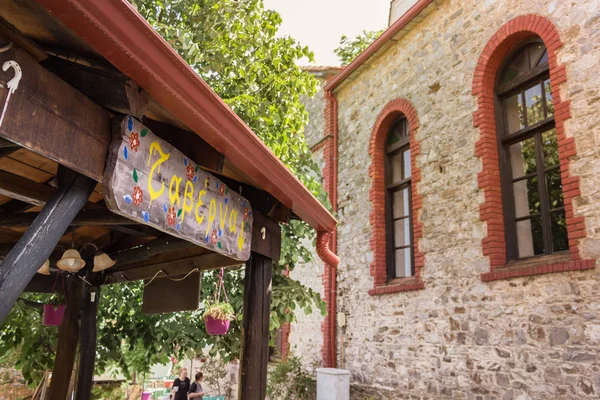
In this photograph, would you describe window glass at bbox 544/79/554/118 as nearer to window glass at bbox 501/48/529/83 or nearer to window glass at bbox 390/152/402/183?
window glass at bbox 501/48/529/83

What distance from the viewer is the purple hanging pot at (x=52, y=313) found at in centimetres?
504

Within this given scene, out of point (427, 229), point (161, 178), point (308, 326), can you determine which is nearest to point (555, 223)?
point (427, 229)

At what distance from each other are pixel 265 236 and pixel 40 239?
1.91 meters

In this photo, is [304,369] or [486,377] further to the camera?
[304,369]

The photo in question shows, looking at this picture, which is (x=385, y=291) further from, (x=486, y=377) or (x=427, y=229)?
(x=486, y=377)

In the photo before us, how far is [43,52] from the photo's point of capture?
1.81 m

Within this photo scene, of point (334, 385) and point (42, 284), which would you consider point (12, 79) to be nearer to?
point (42, 284)

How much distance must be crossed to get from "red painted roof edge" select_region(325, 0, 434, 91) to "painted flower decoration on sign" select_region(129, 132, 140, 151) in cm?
640

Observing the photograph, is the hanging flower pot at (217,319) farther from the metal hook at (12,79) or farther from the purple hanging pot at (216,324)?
the metal hook at (12,79)

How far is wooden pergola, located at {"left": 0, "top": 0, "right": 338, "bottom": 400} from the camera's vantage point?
1.69 metres

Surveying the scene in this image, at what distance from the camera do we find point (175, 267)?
4.32 meters

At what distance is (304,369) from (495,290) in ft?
16.5

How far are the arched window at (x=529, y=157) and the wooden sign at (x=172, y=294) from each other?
370cm

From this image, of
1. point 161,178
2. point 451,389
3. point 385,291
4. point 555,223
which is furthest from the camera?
point 385,291
